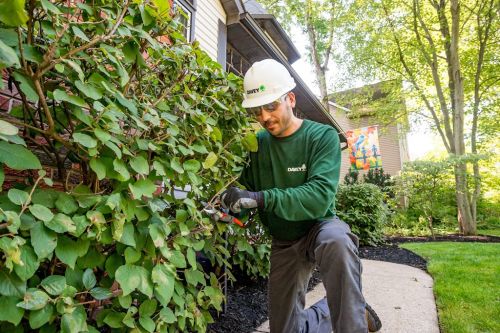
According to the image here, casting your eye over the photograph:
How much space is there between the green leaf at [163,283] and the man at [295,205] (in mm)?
606

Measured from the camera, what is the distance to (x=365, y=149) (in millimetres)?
19609

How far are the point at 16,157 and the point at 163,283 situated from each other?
26.8 inches

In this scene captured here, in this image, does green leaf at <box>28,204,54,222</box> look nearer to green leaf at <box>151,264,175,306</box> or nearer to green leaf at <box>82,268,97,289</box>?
green leaf at <box>82,268,97,289</box>

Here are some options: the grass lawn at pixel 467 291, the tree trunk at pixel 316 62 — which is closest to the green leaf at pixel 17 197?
the grass lawn at pixel 467 291

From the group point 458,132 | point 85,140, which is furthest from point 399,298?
point 458,132

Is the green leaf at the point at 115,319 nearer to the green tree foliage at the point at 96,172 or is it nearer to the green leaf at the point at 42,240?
the green tree foliage at the point at 96,172

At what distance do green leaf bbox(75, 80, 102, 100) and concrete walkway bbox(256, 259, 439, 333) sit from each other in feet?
7.25

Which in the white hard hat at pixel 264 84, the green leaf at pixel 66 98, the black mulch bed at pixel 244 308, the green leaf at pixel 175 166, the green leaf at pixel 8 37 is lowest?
the black mulch bed at pixel 244 308

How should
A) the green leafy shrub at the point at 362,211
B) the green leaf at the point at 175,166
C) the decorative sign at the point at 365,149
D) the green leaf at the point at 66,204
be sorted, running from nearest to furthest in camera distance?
the green leaf at the point at 66,204, the green leaf at the point at 175,166, the green leafy shrub at the point at 362,211, the decorative sign at the point at 365,149

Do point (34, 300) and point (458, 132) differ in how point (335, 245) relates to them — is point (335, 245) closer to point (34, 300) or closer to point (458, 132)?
point (34, 300)

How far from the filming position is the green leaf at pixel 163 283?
4.08 feet

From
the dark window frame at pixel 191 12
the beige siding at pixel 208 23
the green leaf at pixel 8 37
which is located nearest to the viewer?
the green leaf at pixel 8 37

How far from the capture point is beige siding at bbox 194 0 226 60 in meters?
5.79

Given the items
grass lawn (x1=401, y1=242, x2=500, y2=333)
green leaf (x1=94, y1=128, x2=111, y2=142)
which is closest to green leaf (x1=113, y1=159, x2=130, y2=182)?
green leaf (x1=94, y1=128, x2=111, y2=142)
